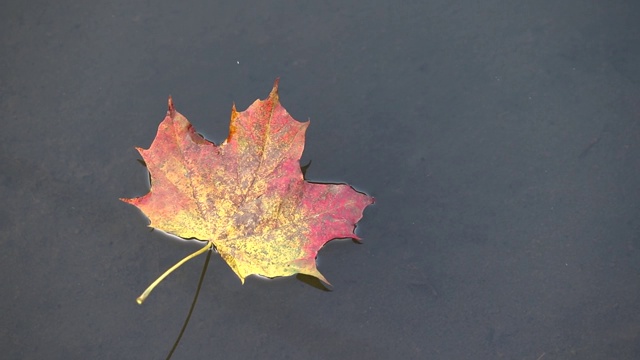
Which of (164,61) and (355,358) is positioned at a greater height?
(164,61)

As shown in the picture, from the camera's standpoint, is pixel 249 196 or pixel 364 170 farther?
pixel 364 170

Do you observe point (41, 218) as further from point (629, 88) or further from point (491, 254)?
point (629, 88)

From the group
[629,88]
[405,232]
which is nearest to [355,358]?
[405,232]
